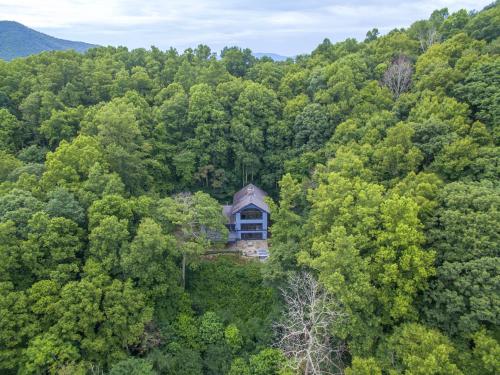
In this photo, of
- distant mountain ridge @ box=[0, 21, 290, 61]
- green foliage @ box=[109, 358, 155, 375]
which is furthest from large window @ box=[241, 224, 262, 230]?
distant mountain ridge @ box=[0, 21, 290, 61]

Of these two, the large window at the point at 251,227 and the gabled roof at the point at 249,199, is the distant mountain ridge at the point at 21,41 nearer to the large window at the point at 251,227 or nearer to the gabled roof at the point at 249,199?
the gabled roof at the point at 249,199

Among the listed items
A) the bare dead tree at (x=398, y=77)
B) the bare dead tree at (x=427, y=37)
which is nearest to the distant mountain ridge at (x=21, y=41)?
the bare dead tree at (x=427, y=37)

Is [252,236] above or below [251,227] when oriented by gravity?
below

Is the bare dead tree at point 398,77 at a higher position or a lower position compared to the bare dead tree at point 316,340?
higher

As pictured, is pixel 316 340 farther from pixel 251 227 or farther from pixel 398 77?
pixel 398 77

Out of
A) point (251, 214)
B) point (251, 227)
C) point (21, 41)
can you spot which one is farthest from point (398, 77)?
point (21, 41)

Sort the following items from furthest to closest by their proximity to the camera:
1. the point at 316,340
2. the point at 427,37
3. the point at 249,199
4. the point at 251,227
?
the point at 427,37
the point at 251,227
the point at 249,199
the point at 316,340

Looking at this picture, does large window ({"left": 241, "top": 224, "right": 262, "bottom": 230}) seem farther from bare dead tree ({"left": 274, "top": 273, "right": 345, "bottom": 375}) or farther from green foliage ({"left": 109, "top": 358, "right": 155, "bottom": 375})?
green foliage ({"left": 109, "top": 358, "right": 155, "bottom": 375})

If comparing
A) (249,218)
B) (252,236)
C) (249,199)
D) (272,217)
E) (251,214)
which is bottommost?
(252,236)
